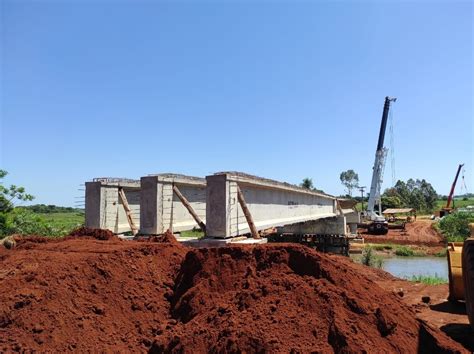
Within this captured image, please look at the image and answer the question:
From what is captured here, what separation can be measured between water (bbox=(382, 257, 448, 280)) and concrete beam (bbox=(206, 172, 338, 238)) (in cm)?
668

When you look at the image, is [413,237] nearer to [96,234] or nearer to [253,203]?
[253,203]

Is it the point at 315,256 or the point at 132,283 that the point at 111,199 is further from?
the point at 315,256

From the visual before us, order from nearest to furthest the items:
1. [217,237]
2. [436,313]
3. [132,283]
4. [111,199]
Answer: [132,283], [436,313], [217,237], [111,199]

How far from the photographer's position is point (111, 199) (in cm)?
1394

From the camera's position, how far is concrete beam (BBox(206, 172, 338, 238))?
38.5 feet

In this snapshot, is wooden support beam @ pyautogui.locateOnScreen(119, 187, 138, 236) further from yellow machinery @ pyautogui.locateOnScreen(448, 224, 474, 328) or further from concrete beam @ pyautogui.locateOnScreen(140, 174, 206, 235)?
yellow machinery @ pyautogui.locateOnScreen(448, 224, 474, 328)

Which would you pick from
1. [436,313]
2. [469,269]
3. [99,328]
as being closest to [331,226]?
[436,313]

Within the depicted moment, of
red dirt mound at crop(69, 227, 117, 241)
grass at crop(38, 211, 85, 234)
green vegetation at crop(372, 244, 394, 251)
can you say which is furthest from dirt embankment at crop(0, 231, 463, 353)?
green vegetation at crop(372, 244, 394, 251)

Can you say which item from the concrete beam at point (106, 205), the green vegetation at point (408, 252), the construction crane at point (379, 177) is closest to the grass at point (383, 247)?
Answer: the green vegetation at point (408, 252)

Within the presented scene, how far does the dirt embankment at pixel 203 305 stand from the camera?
4.49 meters

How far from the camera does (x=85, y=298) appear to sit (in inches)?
212

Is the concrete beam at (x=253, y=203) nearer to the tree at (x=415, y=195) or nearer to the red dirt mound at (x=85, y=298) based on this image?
the red dirt mound at (x=85, y=298)

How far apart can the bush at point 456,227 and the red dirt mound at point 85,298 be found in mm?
43258

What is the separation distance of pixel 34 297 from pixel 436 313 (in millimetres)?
7939
